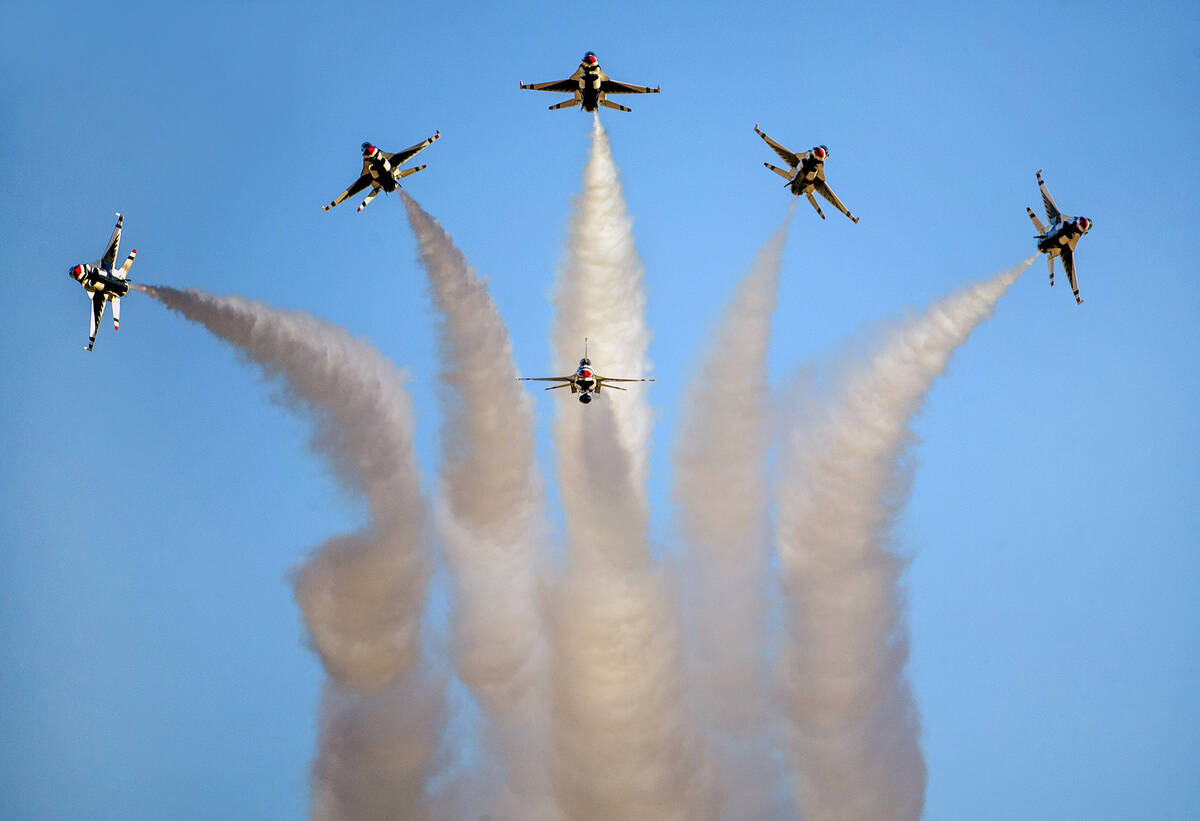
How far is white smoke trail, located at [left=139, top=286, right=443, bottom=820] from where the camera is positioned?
2566 inches

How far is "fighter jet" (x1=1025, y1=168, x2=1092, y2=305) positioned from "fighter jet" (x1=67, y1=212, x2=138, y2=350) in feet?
114

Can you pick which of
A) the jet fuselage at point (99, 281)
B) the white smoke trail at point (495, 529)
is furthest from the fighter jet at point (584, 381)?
the jet fuselage at point (99, 281)

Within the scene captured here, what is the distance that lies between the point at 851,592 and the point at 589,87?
23190 mm

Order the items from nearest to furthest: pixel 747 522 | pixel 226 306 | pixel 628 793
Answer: pixel 226 306, pixel 628 793, pixel 747 522

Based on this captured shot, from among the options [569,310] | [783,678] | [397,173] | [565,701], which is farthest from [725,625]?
[397,173]

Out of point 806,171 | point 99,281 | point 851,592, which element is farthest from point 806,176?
point 99,281

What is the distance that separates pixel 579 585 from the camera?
67562mm

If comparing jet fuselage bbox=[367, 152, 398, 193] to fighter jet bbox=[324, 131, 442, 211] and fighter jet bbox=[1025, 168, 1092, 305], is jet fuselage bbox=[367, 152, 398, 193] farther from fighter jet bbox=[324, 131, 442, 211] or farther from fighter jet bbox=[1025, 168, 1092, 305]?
fighter jet bbox=[1025, 168, 1092, 305]

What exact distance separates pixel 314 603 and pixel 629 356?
16.0 m

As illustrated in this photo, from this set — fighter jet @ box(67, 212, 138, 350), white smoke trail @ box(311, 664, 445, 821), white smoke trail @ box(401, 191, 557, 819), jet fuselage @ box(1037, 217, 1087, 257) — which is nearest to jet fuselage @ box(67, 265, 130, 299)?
fighter jet @ box(67, 212, 138, 350)

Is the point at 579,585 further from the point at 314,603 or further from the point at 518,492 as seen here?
the point at 314,603

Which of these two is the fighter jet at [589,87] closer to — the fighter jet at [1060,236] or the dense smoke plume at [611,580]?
the dense smoke plume at [611,580]

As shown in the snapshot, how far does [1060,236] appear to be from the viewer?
64.7 m

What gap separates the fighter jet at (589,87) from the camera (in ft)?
210
